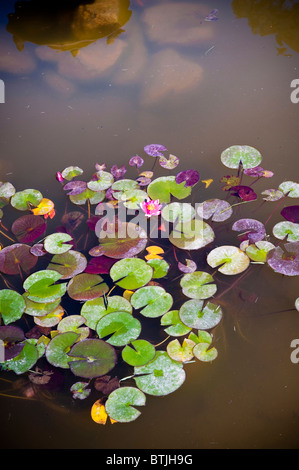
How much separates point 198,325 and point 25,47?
2.03 metres

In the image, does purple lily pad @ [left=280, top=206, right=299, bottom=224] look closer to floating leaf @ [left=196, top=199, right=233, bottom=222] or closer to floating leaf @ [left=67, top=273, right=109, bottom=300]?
floating leaf @ [left=196, top=199, right=233, bottom=222]

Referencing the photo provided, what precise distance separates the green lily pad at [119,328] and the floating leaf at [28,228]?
52 centimetres

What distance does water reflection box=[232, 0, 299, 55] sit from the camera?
2.22 m

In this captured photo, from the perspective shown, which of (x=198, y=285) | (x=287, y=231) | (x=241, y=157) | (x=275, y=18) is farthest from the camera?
(x=275, y=18)

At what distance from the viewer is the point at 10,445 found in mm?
1134

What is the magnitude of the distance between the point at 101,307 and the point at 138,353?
0.22 m

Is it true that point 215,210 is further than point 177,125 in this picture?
No

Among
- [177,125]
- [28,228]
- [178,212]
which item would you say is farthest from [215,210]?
[28,228]

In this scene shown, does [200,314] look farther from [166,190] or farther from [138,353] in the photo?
[166,190]

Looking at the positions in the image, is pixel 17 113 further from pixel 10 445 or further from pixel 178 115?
pixel 10 445

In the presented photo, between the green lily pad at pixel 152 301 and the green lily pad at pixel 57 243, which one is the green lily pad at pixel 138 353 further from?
the green lily pad at pixel 57 243

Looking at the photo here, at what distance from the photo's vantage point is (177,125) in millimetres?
1939

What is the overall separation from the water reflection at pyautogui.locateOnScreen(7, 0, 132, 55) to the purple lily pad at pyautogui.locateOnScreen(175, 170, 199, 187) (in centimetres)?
116

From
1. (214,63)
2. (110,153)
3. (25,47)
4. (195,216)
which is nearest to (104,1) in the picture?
(25,47)
